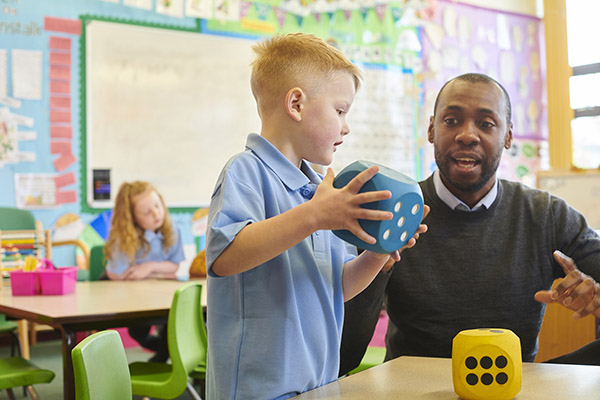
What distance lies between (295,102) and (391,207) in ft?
1.17

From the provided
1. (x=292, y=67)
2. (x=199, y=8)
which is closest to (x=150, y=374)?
(x=292, y=67)

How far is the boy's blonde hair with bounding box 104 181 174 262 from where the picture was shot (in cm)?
343

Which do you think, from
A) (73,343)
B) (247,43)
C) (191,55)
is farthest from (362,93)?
(73,343)

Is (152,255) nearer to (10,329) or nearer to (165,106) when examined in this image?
(10,329)

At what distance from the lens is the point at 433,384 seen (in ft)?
3.43

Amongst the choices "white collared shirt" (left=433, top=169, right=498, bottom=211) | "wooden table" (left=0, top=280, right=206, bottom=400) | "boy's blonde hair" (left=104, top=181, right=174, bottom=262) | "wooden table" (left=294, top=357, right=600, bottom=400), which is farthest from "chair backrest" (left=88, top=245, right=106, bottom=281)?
"wooden table" (left=294, top=357, right=600, bottom=400)

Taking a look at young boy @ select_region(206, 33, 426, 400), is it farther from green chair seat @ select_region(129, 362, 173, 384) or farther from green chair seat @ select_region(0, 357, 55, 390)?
green chair seat @ select_region(0, 357, 55, 390)

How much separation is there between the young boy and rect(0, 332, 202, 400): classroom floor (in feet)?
8.05

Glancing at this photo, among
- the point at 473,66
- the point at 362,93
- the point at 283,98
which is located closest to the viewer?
the point at 283,98

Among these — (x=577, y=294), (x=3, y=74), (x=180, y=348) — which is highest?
(x=3, y=74)

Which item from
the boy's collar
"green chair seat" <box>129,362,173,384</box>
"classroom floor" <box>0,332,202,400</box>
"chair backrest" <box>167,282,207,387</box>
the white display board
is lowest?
"classroom floor" <box>0,332,202,400</box>

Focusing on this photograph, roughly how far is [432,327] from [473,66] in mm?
5641

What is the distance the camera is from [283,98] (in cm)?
A: 122

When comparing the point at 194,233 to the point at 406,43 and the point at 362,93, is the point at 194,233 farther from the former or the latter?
the point at 406,43
